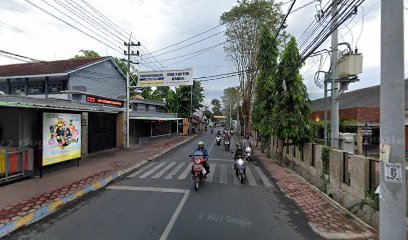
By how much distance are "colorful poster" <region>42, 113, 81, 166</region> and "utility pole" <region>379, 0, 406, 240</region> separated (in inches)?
409

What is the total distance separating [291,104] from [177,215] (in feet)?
28.2

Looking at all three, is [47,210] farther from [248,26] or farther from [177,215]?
[248,26]

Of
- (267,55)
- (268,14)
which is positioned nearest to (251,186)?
(267,55)

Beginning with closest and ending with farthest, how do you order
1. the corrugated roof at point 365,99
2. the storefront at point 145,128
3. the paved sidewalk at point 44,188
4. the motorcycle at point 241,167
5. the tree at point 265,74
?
the paved sidewalk at point 44,188
the motorcycle at point 241,167
the tree at point 265,74
the corrugated roof at point 365,99
the storefront at point 145,128

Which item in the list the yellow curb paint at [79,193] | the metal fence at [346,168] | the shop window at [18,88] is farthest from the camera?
the shop window at [18,88]

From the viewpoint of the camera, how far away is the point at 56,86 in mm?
→ 18906

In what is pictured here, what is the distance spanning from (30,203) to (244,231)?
5.49 metres

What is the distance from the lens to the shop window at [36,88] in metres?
19.2

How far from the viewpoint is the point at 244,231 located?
15.6 ft

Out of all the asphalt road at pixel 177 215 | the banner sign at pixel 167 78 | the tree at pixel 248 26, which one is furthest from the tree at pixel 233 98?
the asphalt road at pixel 177 215

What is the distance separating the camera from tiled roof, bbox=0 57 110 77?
19.2 meters

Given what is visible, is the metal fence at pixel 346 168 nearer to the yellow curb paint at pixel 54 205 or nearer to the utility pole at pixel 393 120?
the utility pole at pixel 393 120

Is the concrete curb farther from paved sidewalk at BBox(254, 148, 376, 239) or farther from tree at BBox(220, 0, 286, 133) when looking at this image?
tree at BBox(220, 0, 286, 133)

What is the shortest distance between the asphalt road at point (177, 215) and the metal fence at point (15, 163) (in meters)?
3.15
